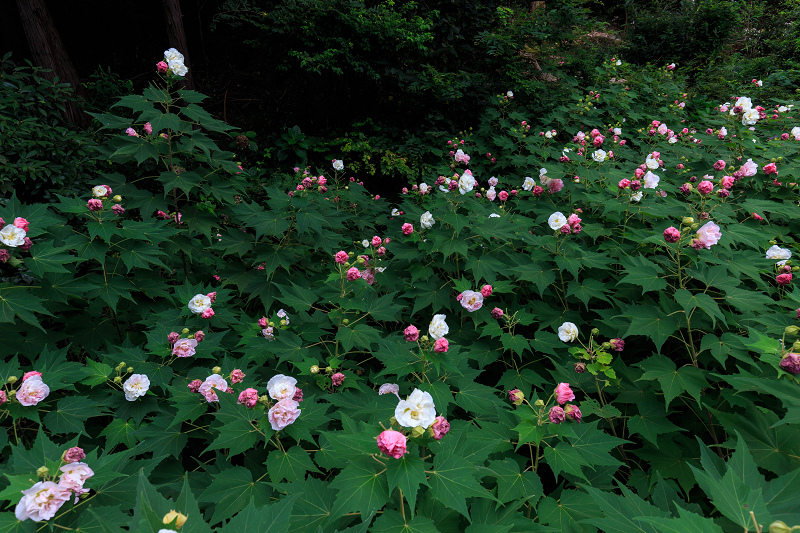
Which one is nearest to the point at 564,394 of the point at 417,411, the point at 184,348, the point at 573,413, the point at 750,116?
the point at 573,413

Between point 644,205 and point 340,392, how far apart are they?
8.26 ft

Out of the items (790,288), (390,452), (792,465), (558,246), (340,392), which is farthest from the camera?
(558,246)

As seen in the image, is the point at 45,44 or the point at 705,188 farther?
the point at 45,44

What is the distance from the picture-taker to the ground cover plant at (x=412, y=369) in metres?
1.26

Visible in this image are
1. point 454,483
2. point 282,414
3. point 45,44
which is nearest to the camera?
point 454,483

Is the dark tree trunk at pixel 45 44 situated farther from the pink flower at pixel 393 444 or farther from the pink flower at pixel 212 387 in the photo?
the pink flower at pixel 393 444

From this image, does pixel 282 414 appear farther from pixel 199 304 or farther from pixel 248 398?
pixel 199 304

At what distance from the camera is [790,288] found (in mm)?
2602

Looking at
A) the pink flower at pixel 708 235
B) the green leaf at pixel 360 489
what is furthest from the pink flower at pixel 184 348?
the pink flower at pixel 708 235

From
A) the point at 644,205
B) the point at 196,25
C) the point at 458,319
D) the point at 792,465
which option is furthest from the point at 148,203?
the point at 196,25

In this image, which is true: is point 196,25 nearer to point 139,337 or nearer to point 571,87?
point 571,87

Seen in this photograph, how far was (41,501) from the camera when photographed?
3.68 ft

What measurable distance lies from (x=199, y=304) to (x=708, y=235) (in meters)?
2.87

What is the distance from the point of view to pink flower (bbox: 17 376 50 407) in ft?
5.22
